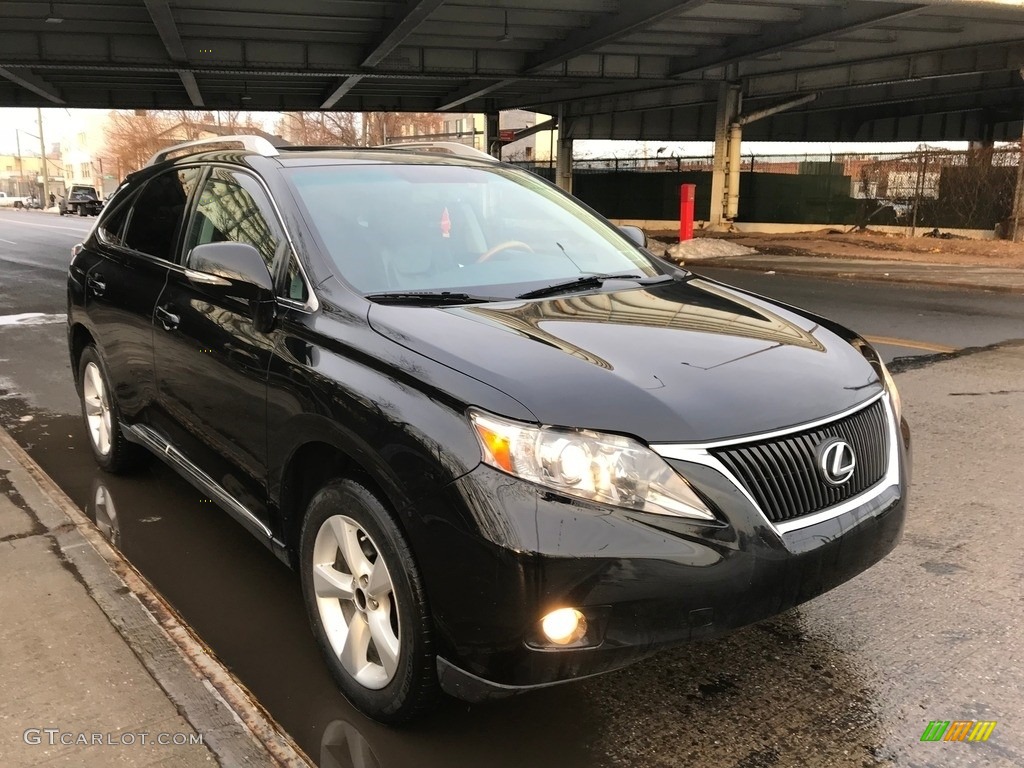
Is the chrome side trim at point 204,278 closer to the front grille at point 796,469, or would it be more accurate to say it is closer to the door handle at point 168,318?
the door handle at point 168,318

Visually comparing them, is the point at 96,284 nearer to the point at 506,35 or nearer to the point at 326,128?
the point at 506,35

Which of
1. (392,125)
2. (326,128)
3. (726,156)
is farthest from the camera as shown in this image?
(392,125)

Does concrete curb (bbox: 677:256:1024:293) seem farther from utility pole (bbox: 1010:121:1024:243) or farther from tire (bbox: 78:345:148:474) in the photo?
tire (bbox: 78:345:148:474)

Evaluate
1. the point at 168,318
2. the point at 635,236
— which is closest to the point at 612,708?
the point at 635,236

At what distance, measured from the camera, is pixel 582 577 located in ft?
7.29

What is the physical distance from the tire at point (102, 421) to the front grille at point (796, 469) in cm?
362

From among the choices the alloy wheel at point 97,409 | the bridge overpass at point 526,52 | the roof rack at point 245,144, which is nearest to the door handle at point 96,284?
the alloy wheel at point 97,409

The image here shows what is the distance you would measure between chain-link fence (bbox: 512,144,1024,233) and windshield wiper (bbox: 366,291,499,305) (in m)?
23.6

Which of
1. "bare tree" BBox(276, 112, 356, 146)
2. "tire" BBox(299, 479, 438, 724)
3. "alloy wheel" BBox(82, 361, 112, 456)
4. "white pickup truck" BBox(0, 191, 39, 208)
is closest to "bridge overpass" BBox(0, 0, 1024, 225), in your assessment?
"alloy wheel" BBox(82, 361, 112, 456)

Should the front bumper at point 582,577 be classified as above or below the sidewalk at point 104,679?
above

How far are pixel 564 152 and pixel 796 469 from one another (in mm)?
36534

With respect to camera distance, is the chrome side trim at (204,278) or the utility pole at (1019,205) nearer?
the chrome side trim at (204,278)

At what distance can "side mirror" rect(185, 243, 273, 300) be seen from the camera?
3.15 metres

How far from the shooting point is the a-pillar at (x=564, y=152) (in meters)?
37.0
